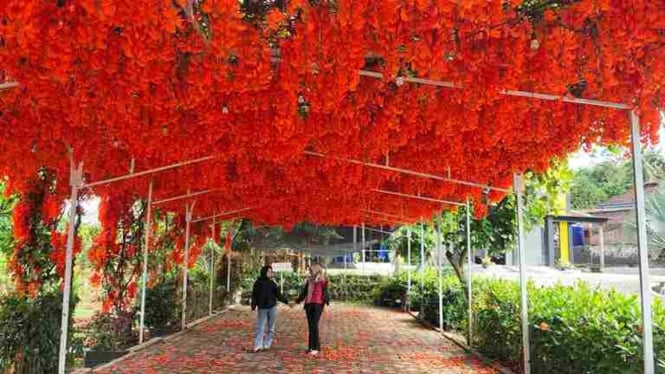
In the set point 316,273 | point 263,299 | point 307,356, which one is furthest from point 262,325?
point 316,273

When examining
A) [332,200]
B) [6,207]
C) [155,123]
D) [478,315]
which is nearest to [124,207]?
[6,207]

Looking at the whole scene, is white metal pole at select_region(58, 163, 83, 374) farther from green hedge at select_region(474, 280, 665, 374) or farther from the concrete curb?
the concrete curb

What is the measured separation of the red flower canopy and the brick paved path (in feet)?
9.74

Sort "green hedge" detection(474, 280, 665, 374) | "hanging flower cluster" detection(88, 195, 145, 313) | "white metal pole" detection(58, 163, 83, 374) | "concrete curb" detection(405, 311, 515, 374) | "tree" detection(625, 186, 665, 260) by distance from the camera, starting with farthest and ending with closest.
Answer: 1. "tree" detection(625, 186, 665, 260)
2. "hanging flower cluster" detection(88, 195, 145, 313)
3. "concrete curb" detection(405, 311, 515, 374)
4. "white metal pole" detection(58, 163, 83, 374)
5. "green hedge" detection(474, 280, 665, 374)

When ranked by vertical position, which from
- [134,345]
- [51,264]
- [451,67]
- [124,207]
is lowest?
[134,345]

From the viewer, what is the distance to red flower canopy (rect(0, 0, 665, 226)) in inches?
117

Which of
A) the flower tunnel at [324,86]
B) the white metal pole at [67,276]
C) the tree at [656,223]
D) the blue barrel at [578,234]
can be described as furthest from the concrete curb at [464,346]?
the blue barrel at [578,234]

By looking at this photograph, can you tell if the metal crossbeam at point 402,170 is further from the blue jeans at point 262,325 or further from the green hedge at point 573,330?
the blue jeans at point 262,325

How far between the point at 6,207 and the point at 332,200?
6843 millimetres

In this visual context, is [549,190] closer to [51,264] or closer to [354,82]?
[354,82]

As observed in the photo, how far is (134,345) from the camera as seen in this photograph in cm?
908

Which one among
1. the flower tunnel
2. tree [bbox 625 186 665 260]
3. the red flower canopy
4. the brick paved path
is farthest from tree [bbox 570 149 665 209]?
the red flower canopy

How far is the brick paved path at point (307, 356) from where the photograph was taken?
739 centimetres

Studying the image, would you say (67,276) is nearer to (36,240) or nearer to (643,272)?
(36,240)
